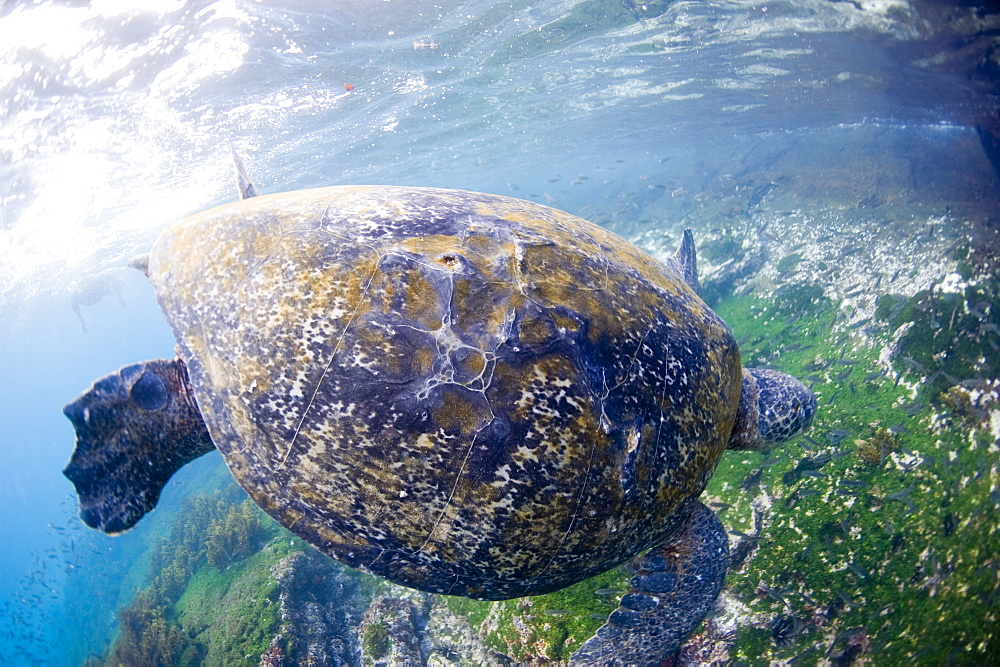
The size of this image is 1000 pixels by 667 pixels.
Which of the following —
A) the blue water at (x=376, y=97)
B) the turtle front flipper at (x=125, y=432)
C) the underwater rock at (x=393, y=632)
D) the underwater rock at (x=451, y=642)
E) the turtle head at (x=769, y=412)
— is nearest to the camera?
the turtle front flipper at (x=125, y=432)

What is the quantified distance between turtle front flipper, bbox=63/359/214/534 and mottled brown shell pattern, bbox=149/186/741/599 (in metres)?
0.56

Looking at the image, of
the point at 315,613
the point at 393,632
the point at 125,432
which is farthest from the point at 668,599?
the point at 315,613

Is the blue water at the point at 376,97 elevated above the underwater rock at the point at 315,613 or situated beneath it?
elevated above

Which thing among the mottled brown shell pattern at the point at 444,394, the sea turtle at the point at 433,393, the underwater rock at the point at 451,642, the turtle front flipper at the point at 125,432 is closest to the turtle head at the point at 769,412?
the sea turtle at the point at 433,393

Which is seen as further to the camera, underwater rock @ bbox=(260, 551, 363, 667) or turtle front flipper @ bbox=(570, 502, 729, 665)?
underwater rock @ bbox=(260, 551, 363, 667)

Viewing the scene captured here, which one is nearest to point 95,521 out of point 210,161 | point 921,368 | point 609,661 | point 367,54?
point 609,661

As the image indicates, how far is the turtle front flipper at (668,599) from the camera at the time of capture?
337cm

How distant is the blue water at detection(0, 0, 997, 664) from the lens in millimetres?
11531

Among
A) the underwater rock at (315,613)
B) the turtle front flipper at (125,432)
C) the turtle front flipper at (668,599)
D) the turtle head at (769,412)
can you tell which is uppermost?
the turtle front flipper at (125,432)

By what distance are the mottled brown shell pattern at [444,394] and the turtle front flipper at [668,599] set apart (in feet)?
2.36

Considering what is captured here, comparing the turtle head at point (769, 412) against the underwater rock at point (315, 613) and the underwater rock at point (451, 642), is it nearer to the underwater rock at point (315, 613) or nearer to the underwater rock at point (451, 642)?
the underwater rock at point (451, 642)

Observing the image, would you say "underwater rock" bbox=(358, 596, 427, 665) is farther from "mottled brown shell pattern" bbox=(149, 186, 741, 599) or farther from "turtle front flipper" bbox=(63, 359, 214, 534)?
"mottled brown shell pattern" bbox=(149, 186, 741, 599)

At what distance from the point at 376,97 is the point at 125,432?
18724 mm

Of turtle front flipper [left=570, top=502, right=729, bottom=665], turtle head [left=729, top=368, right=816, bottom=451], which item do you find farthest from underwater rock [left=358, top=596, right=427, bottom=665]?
turtle head [left=729, top=368, right=816, bottom=451]
